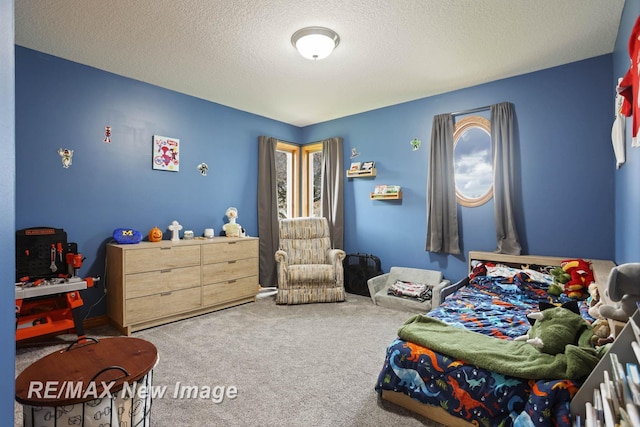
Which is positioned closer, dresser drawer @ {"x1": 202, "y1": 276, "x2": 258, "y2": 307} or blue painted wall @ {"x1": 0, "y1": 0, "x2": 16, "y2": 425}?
blue painted wall @ {"x1": 0, "y1": 0, "x2": 16, "y2": 425}

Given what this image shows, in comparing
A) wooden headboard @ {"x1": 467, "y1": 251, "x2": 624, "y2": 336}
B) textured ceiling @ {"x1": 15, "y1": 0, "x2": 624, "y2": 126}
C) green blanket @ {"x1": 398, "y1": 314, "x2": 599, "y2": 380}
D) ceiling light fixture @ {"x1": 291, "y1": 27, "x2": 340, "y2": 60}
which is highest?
textured ceiling @ {"x1": 15, "y1": 0, "x2": 624, "y2": 126}

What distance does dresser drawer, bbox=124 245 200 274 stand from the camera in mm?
2957

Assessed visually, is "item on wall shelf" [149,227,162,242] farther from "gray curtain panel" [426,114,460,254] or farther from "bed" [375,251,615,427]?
"gray curtain panel" [426,114,460,254]

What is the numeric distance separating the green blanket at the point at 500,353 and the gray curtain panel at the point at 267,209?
2.95 meters

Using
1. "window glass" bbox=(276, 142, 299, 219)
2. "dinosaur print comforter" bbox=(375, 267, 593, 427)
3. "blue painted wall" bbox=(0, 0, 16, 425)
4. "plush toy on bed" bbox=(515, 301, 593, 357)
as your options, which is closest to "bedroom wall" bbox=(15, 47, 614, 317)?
"window glass" bbox=(276, 142, 299, 219)

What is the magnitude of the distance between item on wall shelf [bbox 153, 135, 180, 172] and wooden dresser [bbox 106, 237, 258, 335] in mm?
889

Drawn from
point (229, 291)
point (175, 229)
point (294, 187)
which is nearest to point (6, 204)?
point (175, 229)

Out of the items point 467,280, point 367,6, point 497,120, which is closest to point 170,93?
point 367,6

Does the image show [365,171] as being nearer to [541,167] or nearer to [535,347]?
[541,167]

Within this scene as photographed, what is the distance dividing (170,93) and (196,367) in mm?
3006

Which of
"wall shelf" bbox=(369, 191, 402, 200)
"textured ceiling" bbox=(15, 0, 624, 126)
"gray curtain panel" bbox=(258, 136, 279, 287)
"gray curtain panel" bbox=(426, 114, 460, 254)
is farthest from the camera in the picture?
"gray curtain panel" bbox=(258, 136, 279, 287)

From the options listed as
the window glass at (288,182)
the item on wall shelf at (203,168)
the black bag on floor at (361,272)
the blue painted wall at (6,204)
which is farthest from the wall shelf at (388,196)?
the blue painted wall at (6,204)

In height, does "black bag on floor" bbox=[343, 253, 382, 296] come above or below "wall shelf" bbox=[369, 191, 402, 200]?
below

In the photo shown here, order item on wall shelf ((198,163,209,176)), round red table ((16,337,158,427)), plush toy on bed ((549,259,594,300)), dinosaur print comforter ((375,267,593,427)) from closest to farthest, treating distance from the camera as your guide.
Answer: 1. round red table ((16,337,158,427))
2. dinosaur print comforter ((375,267,593,427))
3. plush toy on bed ((549,259,594,300))
4. item on wall shelf ((198,163,209,176))
